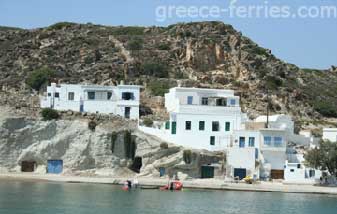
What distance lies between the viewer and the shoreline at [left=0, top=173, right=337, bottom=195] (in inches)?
2206

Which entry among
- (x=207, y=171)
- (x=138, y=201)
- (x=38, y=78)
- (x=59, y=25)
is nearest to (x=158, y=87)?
(x=38, y=78)

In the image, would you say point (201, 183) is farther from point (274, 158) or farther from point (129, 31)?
point (129, 31)

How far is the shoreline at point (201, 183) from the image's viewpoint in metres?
56.0

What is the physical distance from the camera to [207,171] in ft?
202

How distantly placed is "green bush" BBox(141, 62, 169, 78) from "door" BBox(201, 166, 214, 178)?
29.5m

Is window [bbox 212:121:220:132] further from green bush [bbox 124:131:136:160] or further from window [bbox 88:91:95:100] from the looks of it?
window [bbox 88:91:95:100]

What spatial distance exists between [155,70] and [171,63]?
3440 mm

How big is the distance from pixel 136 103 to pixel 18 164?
12879mm

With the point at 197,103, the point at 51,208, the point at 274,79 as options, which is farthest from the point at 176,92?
the point at 51,208

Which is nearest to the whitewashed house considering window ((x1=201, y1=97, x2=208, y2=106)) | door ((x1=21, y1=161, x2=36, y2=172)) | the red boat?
window ((x1=201, y1=97, x2=208, y2=106))

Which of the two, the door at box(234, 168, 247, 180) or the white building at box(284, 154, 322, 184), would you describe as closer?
the white building at box(284, 154, 322, 184)

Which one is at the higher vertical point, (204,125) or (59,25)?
(59,25)

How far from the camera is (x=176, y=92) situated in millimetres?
69375

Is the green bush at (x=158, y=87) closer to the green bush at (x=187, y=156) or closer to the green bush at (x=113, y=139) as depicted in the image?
the green bush at (x=113, y=139)
